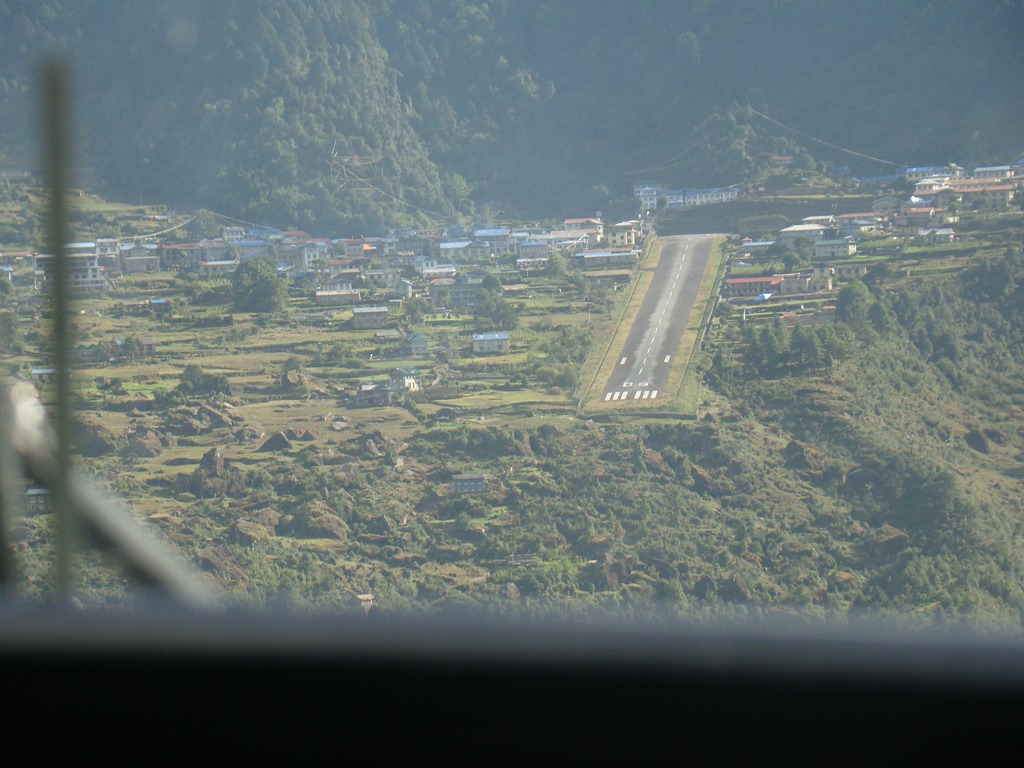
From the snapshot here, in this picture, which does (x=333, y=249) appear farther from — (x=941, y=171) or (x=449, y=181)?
(x=941, y=171)

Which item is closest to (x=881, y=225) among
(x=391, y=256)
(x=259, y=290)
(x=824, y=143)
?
(x=824, y=143)

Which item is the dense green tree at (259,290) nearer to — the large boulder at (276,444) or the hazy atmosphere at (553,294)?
the hazy atmosphere at (553,294)

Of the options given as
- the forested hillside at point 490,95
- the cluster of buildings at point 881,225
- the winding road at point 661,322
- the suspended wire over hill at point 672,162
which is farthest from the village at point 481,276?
the forested hillside at point 490,95

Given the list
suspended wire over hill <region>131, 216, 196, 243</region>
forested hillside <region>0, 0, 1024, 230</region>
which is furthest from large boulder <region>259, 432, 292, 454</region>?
forested hillside <region>0, 0, 1024, 230</region>

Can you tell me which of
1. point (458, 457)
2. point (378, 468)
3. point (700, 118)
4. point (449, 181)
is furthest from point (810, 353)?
point (449, 181)

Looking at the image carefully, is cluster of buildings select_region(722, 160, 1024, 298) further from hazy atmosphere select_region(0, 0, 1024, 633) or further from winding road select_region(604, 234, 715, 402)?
winding road select_region(604, 234, 715, 402)

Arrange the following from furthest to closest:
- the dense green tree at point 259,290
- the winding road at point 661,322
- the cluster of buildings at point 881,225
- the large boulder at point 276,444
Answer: the dense green tree at point 259,290 → the cluster of buildings at point 881,225 → the winding road at point 661,322 → the large boulder at point 276,444
